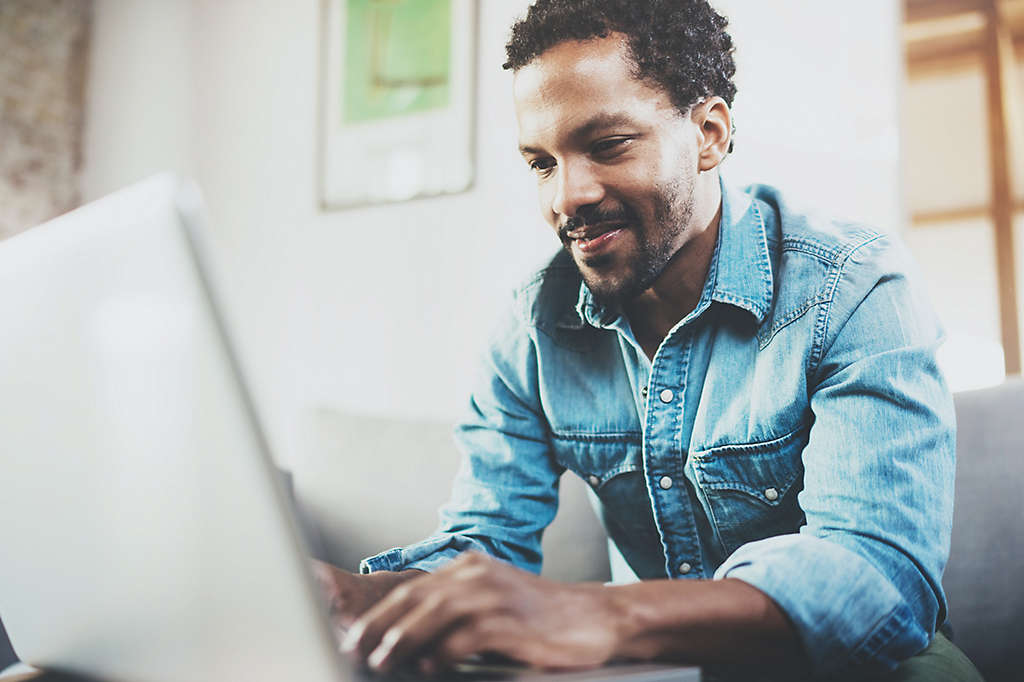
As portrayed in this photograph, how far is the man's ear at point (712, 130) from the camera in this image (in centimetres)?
107

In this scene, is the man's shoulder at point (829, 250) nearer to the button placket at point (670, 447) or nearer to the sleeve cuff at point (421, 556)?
the button placket at point (670, 447)

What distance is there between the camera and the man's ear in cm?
107

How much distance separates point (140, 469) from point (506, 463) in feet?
2.22

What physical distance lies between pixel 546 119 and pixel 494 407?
0.38m

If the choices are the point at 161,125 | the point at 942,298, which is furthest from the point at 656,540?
the point at 161,125

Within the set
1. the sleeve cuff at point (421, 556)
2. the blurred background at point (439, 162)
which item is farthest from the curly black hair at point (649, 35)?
the blurred background at point (439, 162)

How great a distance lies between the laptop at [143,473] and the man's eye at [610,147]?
2.09 ft

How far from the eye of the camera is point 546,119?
0.98m

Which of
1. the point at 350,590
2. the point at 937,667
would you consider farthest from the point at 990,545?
the point at 350,590

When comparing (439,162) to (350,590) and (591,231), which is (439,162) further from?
(350,590)

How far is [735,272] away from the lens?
98 cm

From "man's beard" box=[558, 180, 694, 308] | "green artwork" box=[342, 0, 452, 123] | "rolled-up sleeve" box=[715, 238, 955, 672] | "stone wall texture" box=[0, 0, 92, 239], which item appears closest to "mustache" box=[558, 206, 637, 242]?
"man's beard" box=[558, 180, 694, 308]

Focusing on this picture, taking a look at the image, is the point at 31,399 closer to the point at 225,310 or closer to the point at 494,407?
the point at 225,310

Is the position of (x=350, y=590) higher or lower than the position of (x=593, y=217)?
lower
